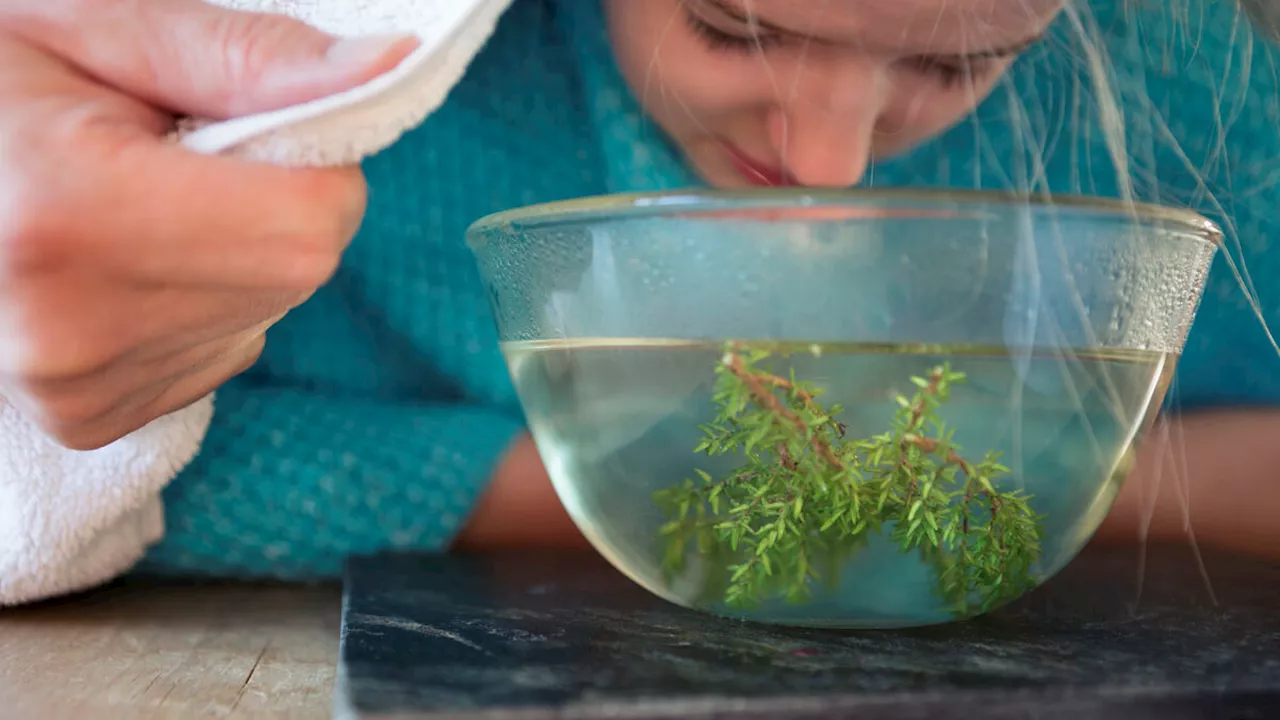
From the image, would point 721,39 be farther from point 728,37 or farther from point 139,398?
point 139,398

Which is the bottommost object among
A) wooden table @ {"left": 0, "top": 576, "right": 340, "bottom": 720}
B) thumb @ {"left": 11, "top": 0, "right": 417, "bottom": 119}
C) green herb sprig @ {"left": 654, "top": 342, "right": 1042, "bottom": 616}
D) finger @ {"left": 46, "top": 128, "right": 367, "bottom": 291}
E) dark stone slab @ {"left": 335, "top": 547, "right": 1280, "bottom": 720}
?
wooden table @ {"left": 0, "top": 576, "right": 340, "bottom": 720}

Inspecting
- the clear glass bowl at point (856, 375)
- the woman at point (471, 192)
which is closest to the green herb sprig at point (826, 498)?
the clear glass bowl at point (856, 375)

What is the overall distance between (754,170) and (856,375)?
300 millimetres

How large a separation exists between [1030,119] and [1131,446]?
258 millimetres

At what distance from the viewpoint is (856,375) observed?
0.36 meters

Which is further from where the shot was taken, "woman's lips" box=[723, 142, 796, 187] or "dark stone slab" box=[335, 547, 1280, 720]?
"woman's lips" box=[723, 142, 796, 187]

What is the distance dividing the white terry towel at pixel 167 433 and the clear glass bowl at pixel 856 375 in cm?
7

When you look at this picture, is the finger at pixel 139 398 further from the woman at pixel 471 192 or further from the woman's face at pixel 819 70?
the woman's face at pixel 819 70

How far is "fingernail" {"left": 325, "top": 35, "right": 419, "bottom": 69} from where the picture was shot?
406 mm

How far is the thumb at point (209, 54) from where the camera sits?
0.40 metres

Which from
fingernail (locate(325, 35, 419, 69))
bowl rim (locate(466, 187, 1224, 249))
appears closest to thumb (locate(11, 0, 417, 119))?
fingernail (locate(325, 35, 419, 69))

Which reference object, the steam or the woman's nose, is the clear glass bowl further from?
the woman's nose

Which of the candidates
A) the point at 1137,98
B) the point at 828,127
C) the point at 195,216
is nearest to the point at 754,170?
the point at 828,127

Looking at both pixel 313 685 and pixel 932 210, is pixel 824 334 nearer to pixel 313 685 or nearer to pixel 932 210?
pixel 932 210
